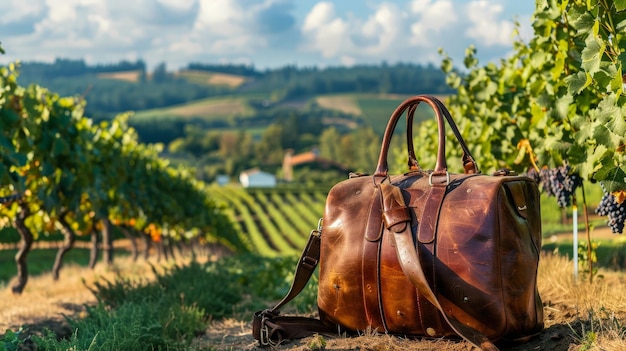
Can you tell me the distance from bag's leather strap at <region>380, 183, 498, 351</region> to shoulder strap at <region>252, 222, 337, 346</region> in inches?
24.6

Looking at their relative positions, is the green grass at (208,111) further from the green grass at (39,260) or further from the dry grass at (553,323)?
the dry grass at (553,323)

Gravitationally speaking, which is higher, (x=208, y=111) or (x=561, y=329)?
(x=561, y=329)

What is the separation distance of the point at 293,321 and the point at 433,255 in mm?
1084

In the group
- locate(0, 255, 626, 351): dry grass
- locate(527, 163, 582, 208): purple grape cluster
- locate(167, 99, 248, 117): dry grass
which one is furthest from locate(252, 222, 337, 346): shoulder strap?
locate(167, 99, 248, 117): dry grass

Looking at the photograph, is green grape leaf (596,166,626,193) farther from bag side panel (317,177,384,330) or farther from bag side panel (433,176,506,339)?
bag side panel (317,177,384,330)

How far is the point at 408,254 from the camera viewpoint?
12.2ft

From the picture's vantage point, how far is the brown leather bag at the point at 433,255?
3.68m

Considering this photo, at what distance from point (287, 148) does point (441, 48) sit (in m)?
140

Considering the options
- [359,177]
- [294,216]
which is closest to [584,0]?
[359,177]

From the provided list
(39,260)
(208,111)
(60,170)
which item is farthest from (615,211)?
(208,111)

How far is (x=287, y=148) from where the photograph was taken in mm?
148000

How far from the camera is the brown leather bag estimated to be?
3682 mm

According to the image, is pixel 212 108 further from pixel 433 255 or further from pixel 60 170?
pixel 433 255

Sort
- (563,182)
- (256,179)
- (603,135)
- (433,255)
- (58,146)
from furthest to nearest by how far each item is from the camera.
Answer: (256,179)
(58,146)
(563,182)
(603,135)
(433,255)
